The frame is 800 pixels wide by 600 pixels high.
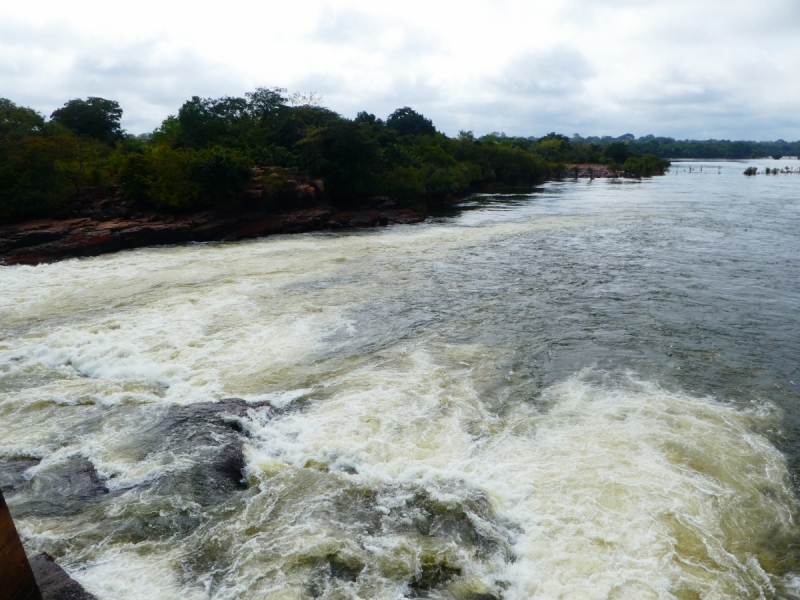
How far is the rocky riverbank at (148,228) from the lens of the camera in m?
24.0

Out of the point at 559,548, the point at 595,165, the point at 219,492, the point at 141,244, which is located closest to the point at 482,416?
the point at 559,548

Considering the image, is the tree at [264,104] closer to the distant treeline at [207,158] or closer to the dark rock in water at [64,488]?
the distant treeline at [207,158]

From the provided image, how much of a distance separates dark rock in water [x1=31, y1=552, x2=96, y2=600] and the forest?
2627 cm

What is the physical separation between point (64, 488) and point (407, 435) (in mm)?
5180

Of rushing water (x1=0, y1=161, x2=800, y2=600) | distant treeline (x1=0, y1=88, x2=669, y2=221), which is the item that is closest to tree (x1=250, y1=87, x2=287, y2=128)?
distant treeline (x1=0, y1=88, x2=669, y2=221)

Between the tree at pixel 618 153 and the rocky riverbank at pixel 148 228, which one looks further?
the tree at pixel 618 153

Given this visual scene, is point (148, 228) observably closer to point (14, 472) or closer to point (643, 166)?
point (14, 472)

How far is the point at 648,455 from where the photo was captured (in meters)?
8.78

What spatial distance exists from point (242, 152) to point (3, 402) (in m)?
30.1

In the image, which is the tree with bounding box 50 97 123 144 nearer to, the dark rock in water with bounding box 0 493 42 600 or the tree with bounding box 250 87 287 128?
the tree with bounding box 250 87 287 128

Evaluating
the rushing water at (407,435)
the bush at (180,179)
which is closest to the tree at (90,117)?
the bush at (180,179)

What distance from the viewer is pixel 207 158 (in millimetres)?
31672

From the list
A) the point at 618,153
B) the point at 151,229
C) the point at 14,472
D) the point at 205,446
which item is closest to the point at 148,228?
the point at 151,229

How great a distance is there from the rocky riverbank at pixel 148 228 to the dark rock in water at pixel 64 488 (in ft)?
61.2
